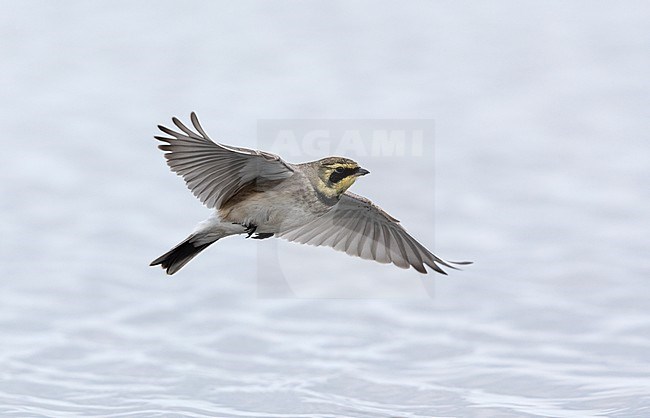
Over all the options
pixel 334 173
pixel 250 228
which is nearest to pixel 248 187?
pixel 250 228

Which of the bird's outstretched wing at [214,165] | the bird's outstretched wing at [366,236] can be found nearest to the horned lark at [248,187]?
the bird's outstretched wing at [214,165]

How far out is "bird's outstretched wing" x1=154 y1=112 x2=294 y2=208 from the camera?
8812 mm

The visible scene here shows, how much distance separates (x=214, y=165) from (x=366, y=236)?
2173 millimetres

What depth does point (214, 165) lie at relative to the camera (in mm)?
9195

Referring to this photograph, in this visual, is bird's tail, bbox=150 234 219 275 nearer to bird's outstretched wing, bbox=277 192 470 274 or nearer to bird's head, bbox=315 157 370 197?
bird's head, bbox=315 157 370 197

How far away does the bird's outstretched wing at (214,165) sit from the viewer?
8.81m

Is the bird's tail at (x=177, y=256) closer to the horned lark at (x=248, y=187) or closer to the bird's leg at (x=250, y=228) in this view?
the horned lark at (x=248, y=187)

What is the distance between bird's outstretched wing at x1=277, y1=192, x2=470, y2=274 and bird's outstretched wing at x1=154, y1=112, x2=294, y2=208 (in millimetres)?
1389

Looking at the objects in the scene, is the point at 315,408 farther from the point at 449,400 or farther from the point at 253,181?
the point at 253,181

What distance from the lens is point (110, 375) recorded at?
11969 millimetres

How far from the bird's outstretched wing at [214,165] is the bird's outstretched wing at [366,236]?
1.39 metres

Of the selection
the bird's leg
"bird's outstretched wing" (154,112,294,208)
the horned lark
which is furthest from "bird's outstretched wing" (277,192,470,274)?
"bird's outstretched wing" (154,112,294,208)

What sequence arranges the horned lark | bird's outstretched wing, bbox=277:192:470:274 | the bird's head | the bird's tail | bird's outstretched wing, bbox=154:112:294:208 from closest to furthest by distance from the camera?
1. bird's outstretched wing, bbox=154:112:294:208
2. the horned lark
3. the bird's head
4. the bird's tail
5. bird's outstretched wing, bbox=277:192:470:274

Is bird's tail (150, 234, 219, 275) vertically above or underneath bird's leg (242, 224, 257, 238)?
underneath
